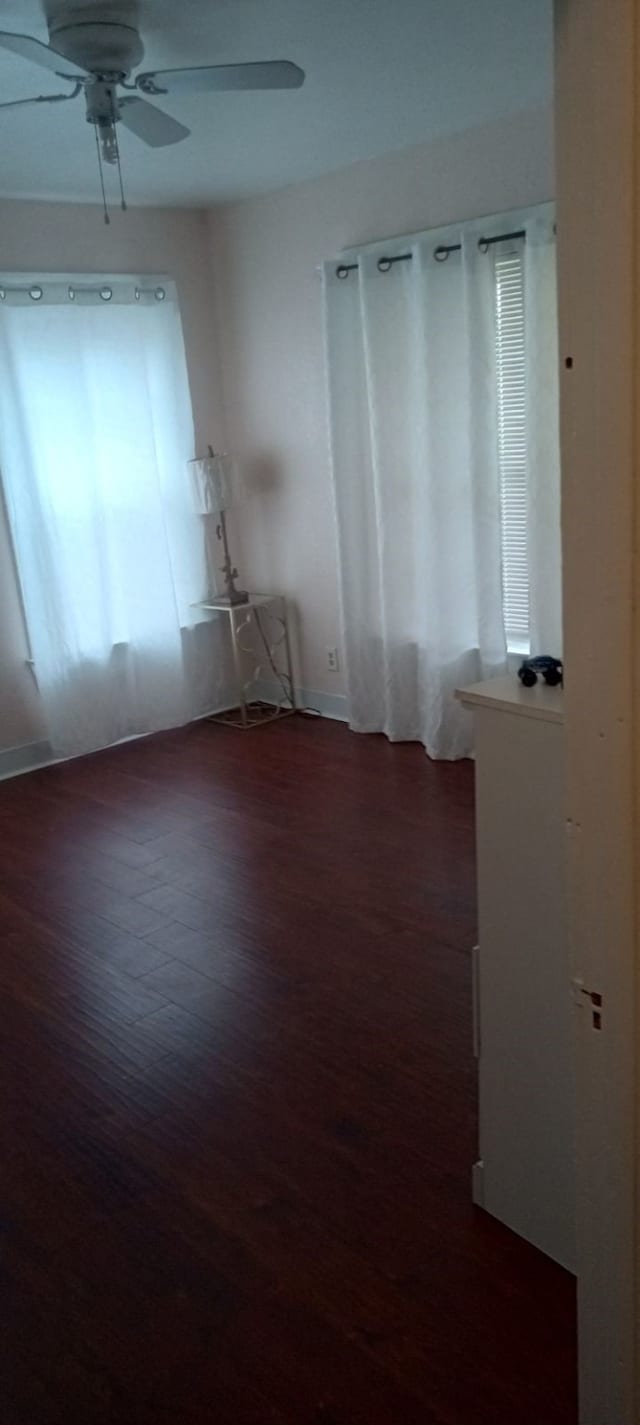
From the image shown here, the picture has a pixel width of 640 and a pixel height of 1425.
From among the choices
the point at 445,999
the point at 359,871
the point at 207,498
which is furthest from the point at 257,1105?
the point at 207,498

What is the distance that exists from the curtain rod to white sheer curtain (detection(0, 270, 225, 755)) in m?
0.96

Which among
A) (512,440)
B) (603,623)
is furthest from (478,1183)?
(512,440)

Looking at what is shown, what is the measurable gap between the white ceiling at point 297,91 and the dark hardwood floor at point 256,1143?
2.44 metres

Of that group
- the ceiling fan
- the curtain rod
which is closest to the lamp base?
the curtain rod

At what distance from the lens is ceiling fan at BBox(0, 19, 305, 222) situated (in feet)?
8.16

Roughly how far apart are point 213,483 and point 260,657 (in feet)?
3.39

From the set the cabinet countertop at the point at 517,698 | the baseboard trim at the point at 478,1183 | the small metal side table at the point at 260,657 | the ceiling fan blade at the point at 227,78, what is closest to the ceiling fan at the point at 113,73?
the ceiling fan blade at the point at 227,78

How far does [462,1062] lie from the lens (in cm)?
247

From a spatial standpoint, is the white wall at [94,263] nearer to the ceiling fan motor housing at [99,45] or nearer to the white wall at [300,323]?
the white wall at [300,323]

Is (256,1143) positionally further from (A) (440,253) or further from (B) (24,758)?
(A) (440,253)

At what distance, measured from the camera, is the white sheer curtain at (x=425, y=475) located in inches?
158

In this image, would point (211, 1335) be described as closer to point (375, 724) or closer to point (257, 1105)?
point (257, 1105)

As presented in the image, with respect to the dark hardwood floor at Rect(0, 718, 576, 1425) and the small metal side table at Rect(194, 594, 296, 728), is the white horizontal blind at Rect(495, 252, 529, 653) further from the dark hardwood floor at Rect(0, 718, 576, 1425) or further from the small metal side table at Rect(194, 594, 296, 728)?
the small metal side table at Rect(194, 594, 296, 728)

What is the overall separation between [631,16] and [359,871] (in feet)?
9.55
